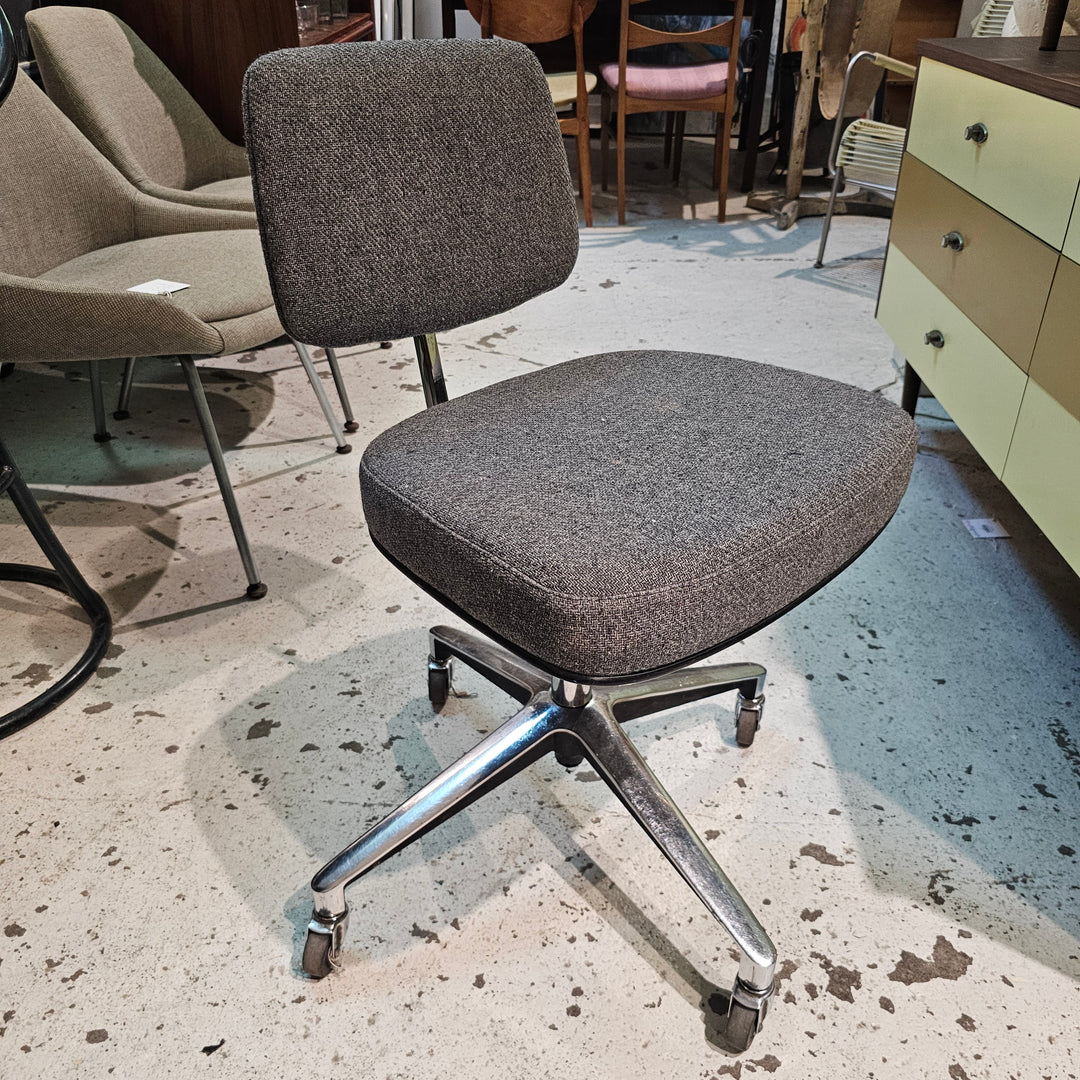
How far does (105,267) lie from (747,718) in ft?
4.72

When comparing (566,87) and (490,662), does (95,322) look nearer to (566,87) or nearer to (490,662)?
(490,662)

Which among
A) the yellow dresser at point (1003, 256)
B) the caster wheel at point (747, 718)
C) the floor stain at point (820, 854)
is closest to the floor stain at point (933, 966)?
the floor stain at point (820, 854)

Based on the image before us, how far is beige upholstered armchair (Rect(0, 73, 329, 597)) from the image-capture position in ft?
4.77

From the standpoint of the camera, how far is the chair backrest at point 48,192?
1.79 m

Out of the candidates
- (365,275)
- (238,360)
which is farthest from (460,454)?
(238,360)

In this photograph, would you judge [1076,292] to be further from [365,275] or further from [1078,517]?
[365,275]

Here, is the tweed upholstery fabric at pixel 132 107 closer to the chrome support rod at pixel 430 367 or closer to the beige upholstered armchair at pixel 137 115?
the beige upholstered armchair at pixel 137 115

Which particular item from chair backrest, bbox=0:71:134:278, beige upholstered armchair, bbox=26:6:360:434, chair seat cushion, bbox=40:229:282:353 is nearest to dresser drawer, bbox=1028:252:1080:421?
chair seat cushion, bbox=40:229:282:353

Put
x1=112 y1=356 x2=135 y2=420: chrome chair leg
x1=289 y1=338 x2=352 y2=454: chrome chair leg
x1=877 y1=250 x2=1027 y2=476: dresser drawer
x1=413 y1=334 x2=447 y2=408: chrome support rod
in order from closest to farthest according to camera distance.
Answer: x1=413 y1=334 x2=447 y2=408: chrome support rod → x1=877 y1=250 x2=1027 y2=476: dresser drawer → x1=289 y1=338 x2=352 y2=454: chrome chair leg → x1=112 y1=356 x2=135 y2=420: chrome chair leg

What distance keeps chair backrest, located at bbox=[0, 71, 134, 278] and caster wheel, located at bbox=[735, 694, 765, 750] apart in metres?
1.52

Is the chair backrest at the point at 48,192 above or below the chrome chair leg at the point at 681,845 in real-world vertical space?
above

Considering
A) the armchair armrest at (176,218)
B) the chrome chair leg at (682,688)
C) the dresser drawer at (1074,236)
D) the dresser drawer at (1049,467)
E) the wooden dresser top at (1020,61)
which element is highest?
the wooden dresser top at (1020,61)

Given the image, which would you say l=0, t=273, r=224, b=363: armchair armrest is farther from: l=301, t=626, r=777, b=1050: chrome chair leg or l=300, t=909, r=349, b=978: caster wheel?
l=300, t=909, r=349, b=978: caster wheel

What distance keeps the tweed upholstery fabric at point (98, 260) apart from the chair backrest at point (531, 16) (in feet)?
6.51
